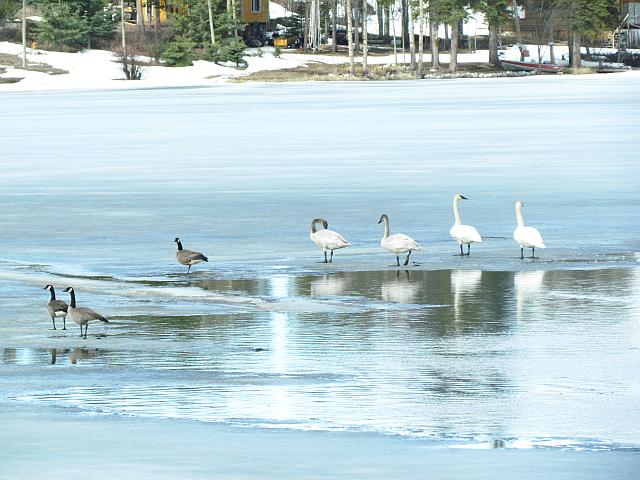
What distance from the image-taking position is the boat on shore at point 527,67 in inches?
4264

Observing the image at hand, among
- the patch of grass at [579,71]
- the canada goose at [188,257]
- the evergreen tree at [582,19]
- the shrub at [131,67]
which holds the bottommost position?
the canada goose at [188,257]

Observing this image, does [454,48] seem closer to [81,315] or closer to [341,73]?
[341,73]

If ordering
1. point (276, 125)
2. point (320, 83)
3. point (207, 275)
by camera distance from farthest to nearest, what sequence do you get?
point (320, 83) < point (276, 125) < point (207, 275)

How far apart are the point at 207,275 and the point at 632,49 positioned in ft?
372

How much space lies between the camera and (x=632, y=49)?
125 meters

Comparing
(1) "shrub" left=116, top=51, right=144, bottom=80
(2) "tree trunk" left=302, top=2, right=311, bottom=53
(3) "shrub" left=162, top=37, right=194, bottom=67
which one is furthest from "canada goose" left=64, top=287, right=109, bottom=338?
(2) "tree trunk" left=302, top=2, right=311, bottom=53

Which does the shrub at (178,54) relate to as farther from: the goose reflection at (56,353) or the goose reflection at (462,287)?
the goose reflection at (56,353)

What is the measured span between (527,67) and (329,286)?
317ft

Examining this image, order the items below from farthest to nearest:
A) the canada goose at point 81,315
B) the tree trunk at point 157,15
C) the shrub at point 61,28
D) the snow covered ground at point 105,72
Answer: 1. the tree trunk at point 157,15
2. the shrub at point 61,28
3. the snow covered ground at point 105,72
4. the canada goose at point 81,315

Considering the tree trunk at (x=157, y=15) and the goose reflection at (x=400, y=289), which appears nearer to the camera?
the goose reflection at (x=400, y=289)

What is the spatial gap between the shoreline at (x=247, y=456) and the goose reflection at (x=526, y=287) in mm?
4501

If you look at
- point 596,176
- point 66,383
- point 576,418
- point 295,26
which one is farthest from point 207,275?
point 295,26

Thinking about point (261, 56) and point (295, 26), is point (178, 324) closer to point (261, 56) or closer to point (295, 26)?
point (261, 56)

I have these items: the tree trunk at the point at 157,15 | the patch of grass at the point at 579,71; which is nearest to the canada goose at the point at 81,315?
the tree trunk at the point at 157,15
